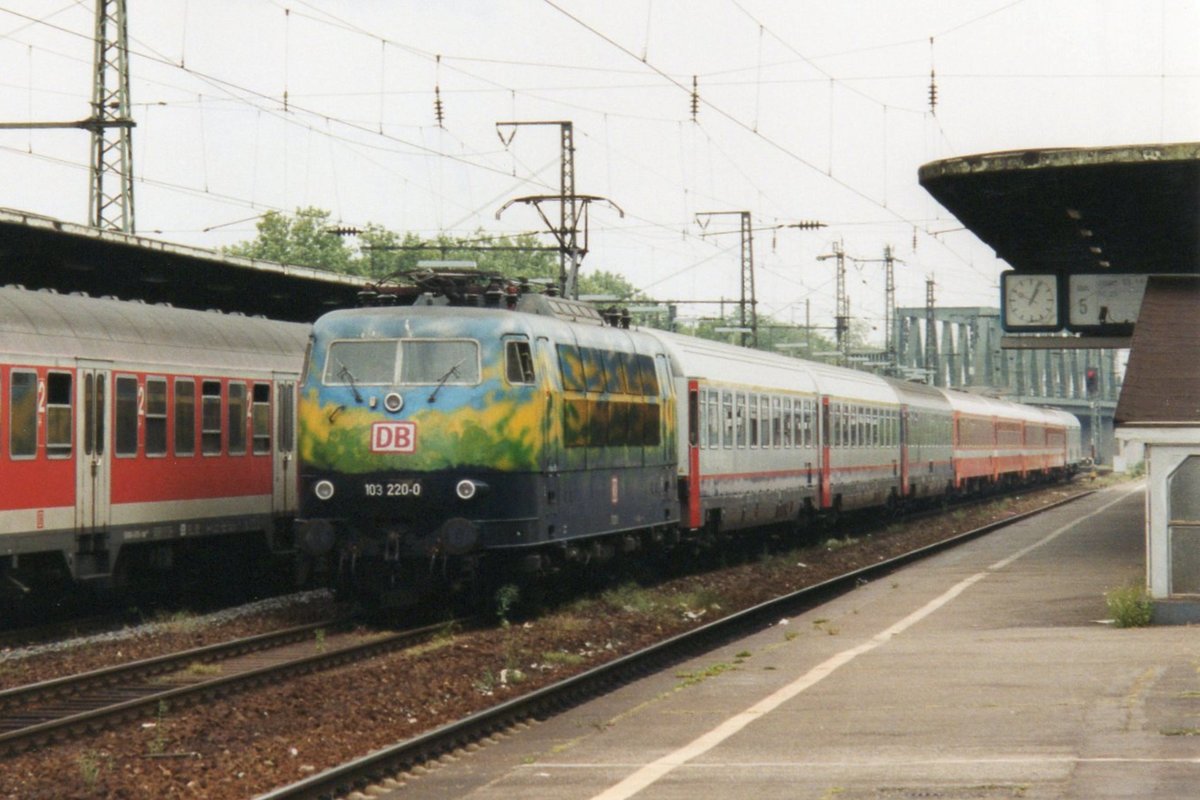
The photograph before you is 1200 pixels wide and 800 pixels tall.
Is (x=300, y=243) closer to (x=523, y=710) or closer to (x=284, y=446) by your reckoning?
(x=284, y=446)

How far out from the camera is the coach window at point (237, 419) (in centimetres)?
2180

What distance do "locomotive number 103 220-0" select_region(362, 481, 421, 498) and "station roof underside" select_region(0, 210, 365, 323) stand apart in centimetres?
446

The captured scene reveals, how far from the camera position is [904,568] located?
91.7ft

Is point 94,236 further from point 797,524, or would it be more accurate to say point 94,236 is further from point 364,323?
point 797,524

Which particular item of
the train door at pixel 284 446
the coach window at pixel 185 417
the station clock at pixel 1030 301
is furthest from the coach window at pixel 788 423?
the coach window at pixel 185 417

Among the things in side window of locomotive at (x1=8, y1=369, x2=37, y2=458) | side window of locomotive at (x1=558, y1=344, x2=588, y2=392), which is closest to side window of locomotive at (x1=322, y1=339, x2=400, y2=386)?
side window of locomotive at (x1=558, y1=344, x2=588, y2=392)

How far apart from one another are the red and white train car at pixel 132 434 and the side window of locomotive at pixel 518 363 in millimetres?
4052

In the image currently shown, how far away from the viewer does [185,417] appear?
20781mm

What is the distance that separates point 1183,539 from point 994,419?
42.0 metres

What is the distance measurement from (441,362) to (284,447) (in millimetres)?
5057

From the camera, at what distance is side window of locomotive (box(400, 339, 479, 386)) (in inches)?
730

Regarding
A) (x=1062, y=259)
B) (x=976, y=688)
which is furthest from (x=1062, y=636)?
(x=1062, y=259)

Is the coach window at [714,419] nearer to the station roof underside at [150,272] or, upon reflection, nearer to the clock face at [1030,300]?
the clock face at [1030,300]

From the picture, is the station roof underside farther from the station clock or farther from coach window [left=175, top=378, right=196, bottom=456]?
the station clock
